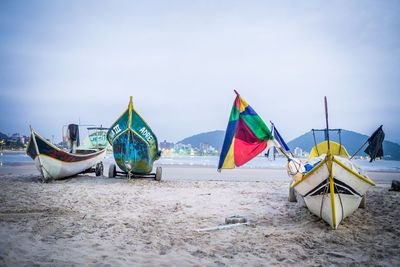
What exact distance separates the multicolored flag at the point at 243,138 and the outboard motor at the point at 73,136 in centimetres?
975

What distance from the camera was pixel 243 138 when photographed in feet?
15.0

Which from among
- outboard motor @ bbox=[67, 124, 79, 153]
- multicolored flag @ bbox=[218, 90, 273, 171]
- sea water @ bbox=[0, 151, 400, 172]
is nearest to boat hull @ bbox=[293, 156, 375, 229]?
multicolored flag @ bbox=[218, 90, 273, 171]

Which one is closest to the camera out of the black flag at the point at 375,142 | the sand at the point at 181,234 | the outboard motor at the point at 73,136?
the sand at the point at 181,234

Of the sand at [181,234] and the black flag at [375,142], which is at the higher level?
the black flag at [375,142]

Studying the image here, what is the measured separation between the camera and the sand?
2.98 metres

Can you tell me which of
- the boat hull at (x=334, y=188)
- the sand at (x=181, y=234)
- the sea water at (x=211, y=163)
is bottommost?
the sea water at (x=211, y=163)

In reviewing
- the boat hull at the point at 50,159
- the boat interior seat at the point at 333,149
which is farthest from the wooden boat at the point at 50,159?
the boat interior seat at the point at 333,149

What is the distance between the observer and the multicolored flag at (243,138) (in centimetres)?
452

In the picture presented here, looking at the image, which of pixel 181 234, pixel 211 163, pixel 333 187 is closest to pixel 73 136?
pixel 181 234

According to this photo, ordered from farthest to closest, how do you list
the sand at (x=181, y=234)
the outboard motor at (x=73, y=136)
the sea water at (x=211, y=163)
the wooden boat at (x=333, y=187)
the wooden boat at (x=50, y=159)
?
the sea water at (x=211, y=163)
the outboard motor at (x=73, y=136)
the wooden boat at (x=50, y=159)
the wooden boat at (x=333, y=187)
the sand at (x=181, y=234)

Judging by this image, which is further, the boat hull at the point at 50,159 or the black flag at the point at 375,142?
the boat hull at the point at 50,159

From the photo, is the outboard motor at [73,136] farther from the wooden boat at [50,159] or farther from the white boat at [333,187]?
the white boat at [333,187]

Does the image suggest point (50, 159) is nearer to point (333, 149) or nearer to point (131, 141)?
point (131, 141)

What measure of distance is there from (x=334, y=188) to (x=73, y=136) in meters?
11.7
